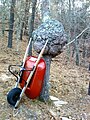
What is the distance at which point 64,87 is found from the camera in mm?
7766

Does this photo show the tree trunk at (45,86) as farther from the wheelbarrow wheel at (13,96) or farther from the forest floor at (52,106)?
the wheelbarrow wheel at (13,96)

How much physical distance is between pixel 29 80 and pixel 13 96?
0.49m

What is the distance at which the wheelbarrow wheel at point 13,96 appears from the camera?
203 inches

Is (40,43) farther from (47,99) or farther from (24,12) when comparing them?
(24,12)

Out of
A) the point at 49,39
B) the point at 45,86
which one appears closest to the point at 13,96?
the point at 45,86

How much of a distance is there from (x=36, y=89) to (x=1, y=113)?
952 mm

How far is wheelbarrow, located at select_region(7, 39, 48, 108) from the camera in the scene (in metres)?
5.18

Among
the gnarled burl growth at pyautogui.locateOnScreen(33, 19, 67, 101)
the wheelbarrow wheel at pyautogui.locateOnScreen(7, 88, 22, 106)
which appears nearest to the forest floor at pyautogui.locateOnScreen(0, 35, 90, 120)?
the wheelbarrow wheel at pyautogui.locateOnScreen(7, 88, 22, 106)

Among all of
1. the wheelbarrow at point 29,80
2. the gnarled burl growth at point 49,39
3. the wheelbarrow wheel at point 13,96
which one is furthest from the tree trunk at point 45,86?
the wheelbarrow wheel at point 13,96

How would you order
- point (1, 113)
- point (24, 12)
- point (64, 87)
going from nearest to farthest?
point (1, 113), point (64, 87), point (24, 12)

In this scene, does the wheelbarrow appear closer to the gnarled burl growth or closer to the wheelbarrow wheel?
the wheelbarrow wheel

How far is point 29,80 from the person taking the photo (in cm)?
523

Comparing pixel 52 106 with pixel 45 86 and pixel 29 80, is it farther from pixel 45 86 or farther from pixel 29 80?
pixel 29 80

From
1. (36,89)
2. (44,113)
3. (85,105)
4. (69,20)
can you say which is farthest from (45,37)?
(69,20)
